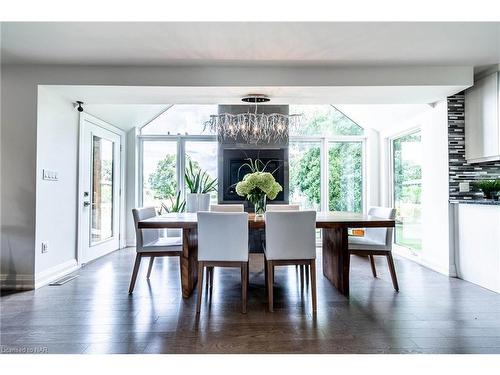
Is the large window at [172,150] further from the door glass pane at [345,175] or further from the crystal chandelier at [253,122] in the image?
the door glass pane at [345,175]

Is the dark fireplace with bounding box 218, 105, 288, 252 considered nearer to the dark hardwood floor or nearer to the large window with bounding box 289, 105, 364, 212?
the large window with bounding box 289, 105, 364, 212

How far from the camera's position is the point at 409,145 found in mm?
4816

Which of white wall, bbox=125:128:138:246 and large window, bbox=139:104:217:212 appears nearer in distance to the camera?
white wall, bbox=125:128:138:246

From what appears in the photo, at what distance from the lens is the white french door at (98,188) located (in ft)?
13.8

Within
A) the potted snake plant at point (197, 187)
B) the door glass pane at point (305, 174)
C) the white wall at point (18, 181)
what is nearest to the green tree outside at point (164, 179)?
the potted snake plant at point (197, 187)

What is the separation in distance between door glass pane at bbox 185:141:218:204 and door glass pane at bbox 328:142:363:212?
216 cm

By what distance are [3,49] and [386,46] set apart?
3497 millimetres

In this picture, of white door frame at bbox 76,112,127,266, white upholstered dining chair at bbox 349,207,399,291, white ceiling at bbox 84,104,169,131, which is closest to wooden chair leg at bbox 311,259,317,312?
white upholstered dining chair at bbox 349,207,399,291

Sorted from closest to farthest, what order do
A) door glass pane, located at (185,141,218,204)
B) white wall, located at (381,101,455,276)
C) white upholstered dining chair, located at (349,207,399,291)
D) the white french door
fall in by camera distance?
white upholstered dining chair, located at (349,207,399,291)
white wall, located at (381,101,455,276)
the white french door
door glass pane, located at (185,141,218,204)

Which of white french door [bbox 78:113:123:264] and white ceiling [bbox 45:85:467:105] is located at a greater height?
white ceiling [bbox 45:85:467:105]

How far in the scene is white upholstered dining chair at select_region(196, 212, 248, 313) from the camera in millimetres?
2516

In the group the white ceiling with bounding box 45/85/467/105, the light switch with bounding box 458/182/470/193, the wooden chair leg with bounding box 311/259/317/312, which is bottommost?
the wooden chair leg with bounding box 311/259/317/312
